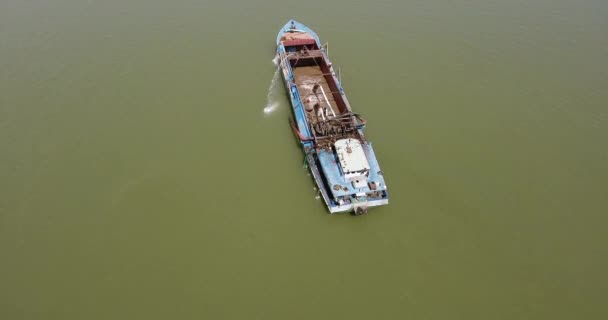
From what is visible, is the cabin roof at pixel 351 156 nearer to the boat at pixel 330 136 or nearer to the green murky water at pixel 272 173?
the boat at pixel 330 136

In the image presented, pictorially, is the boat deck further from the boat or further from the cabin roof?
the cabin roof

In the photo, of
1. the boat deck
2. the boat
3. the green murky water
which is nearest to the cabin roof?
the boat

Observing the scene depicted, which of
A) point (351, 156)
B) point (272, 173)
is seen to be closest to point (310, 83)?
point (272, 173)

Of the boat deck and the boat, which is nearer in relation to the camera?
the boat

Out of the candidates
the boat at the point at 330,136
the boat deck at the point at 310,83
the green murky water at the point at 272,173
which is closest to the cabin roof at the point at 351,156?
the boat at the point at 330,136

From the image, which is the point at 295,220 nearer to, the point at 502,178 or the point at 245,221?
the point at 245,221

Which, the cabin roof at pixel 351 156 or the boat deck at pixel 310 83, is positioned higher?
the boat deck at pixel 310 83

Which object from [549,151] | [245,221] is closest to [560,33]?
[549,151]

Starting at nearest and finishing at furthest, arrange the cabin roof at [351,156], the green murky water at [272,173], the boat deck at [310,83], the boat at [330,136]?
the green murky water at [272,173] → the boat at [330,136] → the cabin roof at [351,156] → the boat deck at [310,83]
